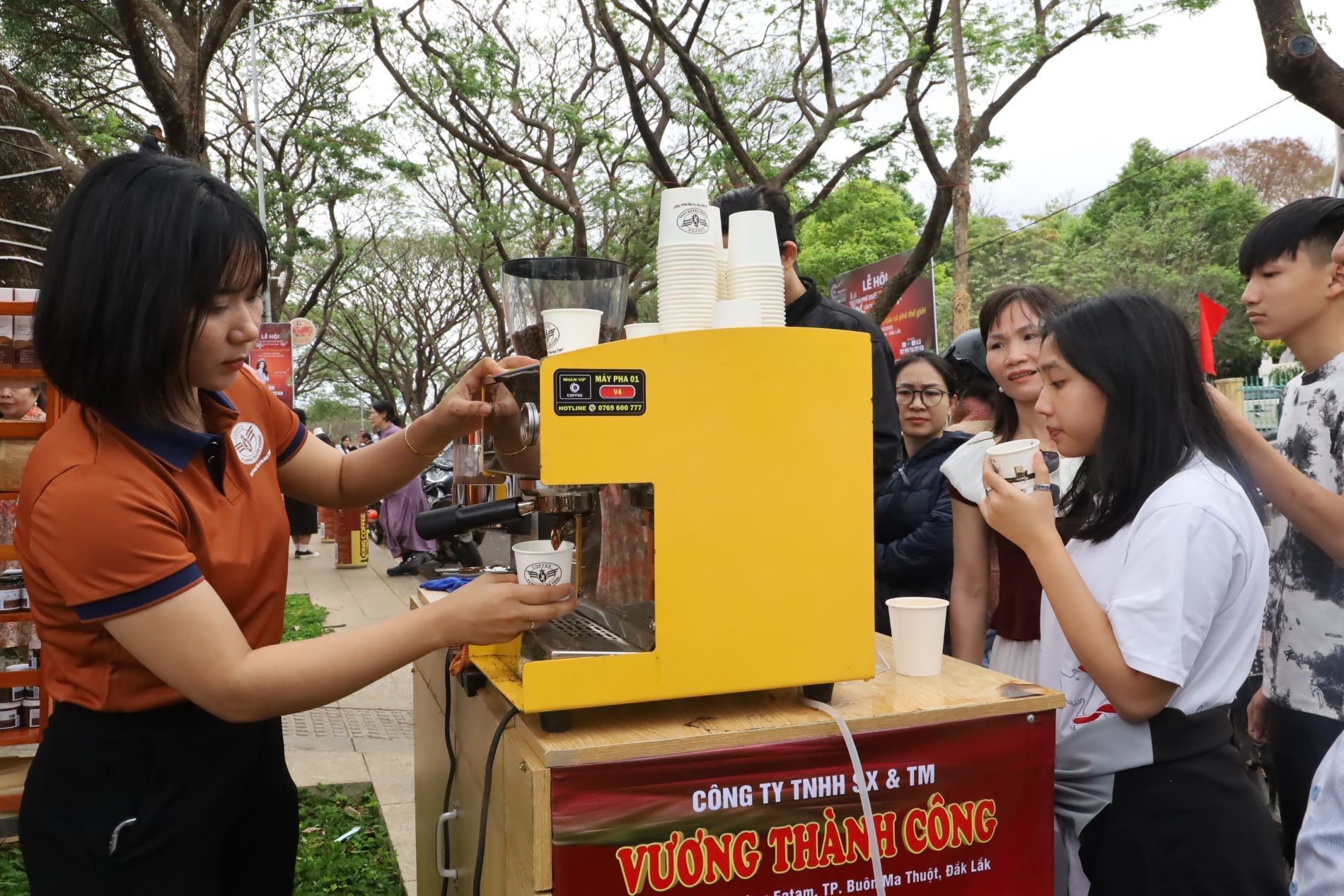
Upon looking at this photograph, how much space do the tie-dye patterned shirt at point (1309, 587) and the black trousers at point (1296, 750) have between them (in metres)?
0.03

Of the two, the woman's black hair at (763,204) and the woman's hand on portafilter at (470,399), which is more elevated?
the woman's black hair at (763,204)

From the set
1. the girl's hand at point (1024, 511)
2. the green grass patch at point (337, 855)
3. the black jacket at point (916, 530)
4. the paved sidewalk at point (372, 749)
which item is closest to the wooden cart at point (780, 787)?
the girl's hand at point (1024, 511)

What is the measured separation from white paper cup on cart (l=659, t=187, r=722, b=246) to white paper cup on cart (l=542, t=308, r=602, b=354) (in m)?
0.18

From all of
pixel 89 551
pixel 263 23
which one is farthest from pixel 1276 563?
pixel 263 23

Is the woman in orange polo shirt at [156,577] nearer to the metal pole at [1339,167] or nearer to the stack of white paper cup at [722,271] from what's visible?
the stack of white paper cup at [722,271]

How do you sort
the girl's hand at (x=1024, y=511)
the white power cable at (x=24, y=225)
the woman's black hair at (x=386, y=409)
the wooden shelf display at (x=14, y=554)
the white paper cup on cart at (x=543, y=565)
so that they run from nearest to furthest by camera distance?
the white paper cup on cart at (x=543, y=565) < the girl's hand at (x=1024, y=511) < the wooden shelf display at (x=14, y=554) < the white power cable at (x=24, y=225) < the woman's black hair at (x=386, y=409)

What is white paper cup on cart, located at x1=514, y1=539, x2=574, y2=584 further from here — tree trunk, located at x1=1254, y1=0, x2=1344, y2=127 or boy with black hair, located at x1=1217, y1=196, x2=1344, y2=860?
tree trunk, located at x1=1254, y1=0, x2=1344, y2=127

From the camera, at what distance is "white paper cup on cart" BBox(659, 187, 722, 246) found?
58.9 inches

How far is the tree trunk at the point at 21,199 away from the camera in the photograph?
3.94 m

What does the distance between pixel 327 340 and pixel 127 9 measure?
26.0 meters

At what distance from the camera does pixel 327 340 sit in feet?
96.7

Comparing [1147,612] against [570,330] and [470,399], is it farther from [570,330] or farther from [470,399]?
[470,399]

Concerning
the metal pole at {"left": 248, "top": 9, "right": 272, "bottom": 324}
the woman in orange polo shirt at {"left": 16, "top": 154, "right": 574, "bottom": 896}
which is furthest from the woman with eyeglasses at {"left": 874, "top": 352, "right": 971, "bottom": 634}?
the metal pole at {"left": 248, "top": 9, "right": 272, "bottom": 324}

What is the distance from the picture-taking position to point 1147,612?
1516 mm
